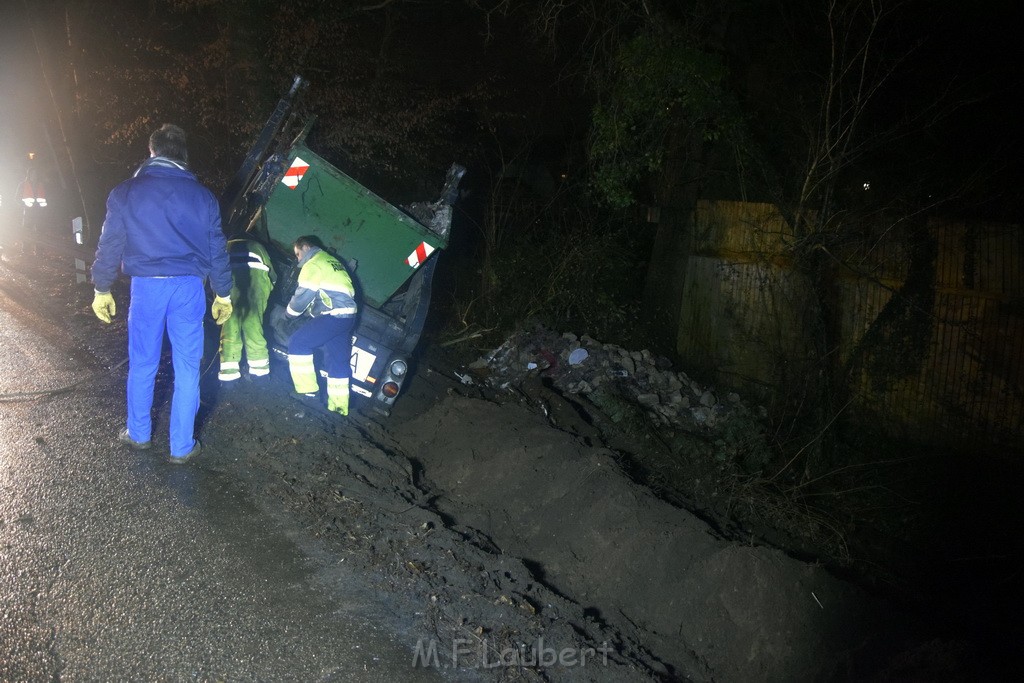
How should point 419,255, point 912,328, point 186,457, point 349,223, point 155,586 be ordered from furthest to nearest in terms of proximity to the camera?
point 912,328
point 419,255
point 349,223
point 186,457
point 155,586

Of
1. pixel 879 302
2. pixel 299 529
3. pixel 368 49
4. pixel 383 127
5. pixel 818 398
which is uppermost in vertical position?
pixel 368 49

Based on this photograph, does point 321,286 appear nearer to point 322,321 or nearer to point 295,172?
point 322,321

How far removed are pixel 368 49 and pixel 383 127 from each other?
1.59 m

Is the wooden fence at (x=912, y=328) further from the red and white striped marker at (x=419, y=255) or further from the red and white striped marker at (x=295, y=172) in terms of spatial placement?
the red and white striped marker at (x=295, y=172)

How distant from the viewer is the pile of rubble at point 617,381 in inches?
314

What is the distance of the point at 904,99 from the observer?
27.1 ft

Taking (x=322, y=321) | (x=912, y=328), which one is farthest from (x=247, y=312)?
(x=912, y=328)

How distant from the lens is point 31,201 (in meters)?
14.0

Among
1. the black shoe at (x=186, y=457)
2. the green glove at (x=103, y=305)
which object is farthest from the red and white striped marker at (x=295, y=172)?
the black shoe at (x=186, y=457)

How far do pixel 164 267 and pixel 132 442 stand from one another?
1.18 metres

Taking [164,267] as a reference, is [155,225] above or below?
above

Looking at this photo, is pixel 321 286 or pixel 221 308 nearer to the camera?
pixel 221 308

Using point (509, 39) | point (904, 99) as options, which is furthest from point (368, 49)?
point (904, 99)

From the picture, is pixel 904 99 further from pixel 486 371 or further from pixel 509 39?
pixel 509 39
